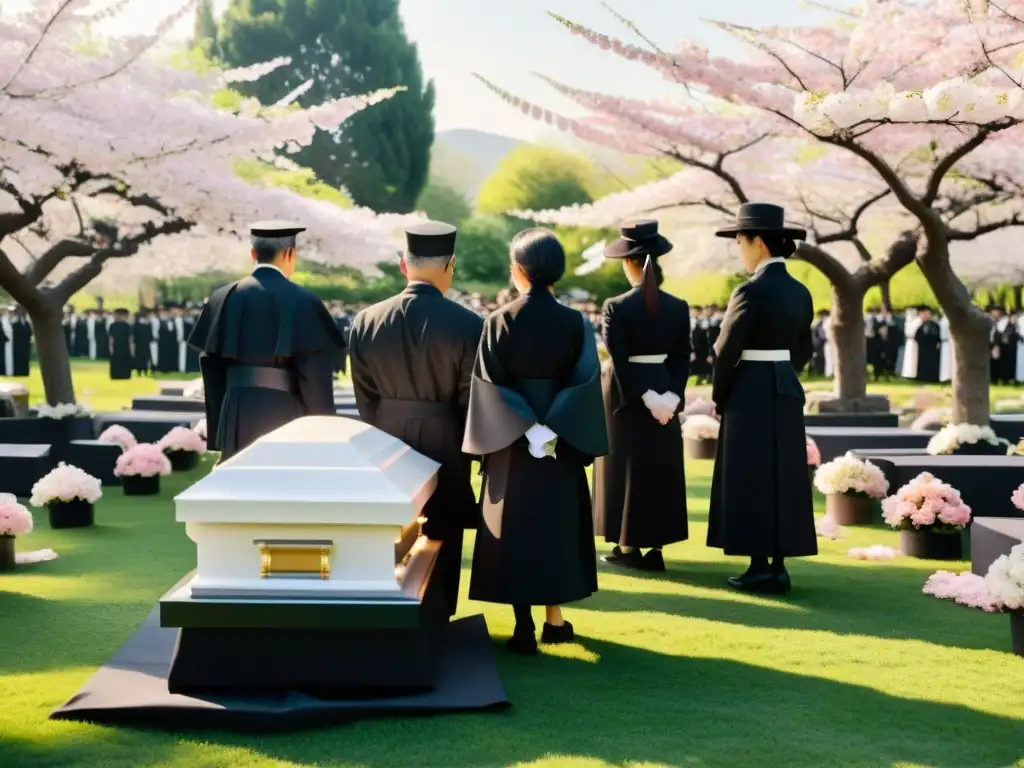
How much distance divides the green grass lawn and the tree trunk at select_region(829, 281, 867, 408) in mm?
7685

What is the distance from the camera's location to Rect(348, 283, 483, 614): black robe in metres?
4.91

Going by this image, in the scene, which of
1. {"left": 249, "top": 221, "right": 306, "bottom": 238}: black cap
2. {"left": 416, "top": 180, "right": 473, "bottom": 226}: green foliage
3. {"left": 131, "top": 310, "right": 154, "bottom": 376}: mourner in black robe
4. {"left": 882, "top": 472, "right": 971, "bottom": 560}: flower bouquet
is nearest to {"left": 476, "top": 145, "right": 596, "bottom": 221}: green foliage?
{"left": 416, "top": 180, "right": 473, "bottom": 226}: green foliage

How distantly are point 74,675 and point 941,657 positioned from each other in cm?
339

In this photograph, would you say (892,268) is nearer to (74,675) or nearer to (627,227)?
(627,227)

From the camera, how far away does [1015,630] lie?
4.87m

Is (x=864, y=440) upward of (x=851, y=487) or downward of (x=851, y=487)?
upward

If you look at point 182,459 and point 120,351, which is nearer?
point 182,459

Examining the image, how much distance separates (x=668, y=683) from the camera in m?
4.50

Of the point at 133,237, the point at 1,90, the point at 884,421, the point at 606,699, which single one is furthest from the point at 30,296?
the point at 606,699

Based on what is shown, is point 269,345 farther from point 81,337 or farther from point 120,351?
point 81,337

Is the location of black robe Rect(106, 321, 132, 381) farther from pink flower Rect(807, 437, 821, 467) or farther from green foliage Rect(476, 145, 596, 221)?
green foliage Rect(476, 145, 596, 221)

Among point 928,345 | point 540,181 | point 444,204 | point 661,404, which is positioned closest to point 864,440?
point 661,404

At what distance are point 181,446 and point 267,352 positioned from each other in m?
5.76

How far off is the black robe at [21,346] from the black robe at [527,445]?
2295 cm
